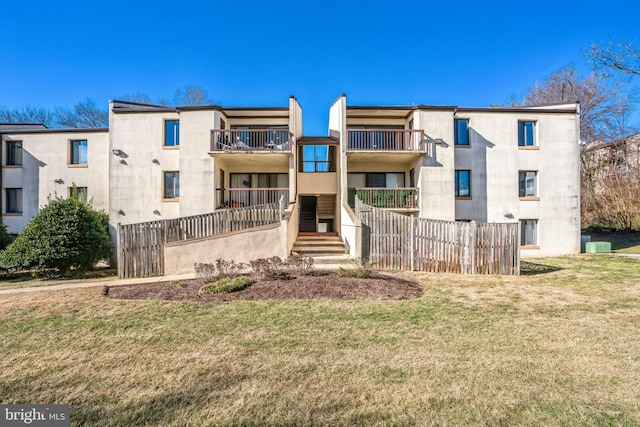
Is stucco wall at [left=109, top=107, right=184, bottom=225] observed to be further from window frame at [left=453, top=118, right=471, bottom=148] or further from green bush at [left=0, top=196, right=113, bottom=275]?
window frame at [left=453, top=118, right=471, bottom=148]

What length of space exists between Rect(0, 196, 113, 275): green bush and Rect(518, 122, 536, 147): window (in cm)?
2110

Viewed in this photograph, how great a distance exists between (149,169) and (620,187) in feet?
97.9

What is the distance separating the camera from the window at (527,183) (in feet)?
56.1

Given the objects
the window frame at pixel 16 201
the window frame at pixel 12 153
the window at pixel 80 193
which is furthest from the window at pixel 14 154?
the window at pixel 80 193

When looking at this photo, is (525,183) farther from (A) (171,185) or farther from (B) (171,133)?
(B) (171,133)

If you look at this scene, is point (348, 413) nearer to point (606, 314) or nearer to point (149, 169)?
point (606, 314)

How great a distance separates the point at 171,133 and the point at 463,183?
15895 millimetres

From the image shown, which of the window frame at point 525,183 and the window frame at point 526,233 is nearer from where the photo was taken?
the window frame at point 526,233

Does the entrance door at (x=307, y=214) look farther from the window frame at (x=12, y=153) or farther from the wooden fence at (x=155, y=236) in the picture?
the window frame at (x=12, y=153)

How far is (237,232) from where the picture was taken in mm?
11781

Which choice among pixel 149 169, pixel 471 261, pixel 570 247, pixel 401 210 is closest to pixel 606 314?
pixel 471 261

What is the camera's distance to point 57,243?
1159 cm

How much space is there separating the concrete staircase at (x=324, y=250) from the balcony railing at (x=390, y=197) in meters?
2.58

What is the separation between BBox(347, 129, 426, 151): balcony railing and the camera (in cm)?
1595
